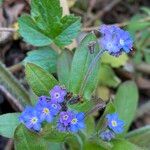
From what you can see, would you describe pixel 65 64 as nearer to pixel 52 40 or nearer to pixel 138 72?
pixel 52 40

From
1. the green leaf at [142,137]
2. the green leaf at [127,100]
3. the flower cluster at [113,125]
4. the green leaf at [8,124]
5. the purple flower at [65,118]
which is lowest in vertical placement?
the green leaf at [142,137]

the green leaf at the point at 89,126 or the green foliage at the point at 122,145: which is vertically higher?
the green foliage at the point at 122,145

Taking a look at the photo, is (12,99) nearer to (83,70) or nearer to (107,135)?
(83,70)

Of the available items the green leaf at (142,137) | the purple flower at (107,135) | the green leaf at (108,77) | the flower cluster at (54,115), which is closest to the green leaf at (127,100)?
the green leaf at (142,137)

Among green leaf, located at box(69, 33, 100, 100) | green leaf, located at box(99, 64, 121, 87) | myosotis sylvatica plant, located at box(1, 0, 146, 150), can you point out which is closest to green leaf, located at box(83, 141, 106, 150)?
myosotis sylvatica plant, located at box(1, 0, 146, 150)

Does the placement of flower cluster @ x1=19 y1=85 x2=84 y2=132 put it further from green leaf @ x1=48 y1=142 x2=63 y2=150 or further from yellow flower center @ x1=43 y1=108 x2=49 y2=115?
green leaf @ x1=48 y1=142 x2=63 y2=150

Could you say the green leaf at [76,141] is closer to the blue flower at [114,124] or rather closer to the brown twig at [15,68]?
the blue flower at [114,124]
